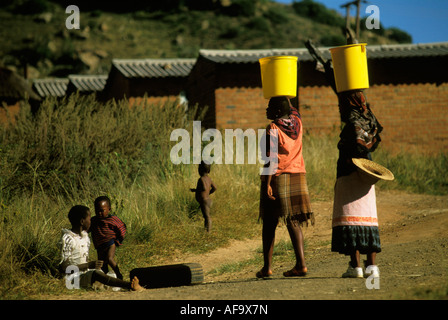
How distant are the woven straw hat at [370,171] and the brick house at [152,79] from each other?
601 inches

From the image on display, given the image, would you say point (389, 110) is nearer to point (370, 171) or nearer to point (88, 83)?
point (370, 171)

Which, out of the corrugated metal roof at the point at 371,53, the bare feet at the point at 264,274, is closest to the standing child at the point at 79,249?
the bare feet at the point at 264,274

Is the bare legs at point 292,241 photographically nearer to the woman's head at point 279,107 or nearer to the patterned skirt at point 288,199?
the patterned skirt at point 288,199

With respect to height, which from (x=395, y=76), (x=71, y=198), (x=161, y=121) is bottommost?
(x=71, y=198)

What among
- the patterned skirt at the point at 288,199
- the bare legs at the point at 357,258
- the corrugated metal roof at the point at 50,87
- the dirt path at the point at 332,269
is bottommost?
the dirt path at the point at 332,269

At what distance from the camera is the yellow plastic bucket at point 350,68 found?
4852 mm

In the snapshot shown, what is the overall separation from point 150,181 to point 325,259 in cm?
346

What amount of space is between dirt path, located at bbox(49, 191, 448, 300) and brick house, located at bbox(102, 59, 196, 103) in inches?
467

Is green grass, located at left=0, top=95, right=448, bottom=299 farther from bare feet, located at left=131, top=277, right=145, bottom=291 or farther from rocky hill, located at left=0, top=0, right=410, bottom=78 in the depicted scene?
rocky hill, located at left=0, top=0, right=410, bottom=78

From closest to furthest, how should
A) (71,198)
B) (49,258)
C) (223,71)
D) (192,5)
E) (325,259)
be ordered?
(49,258)
(325,259)
(71,198)
(223,71)
(192,5)

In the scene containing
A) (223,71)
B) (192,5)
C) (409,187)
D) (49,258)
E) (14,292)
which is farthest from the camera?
A: (192,5)

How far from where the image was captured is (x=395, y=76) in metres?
16.9

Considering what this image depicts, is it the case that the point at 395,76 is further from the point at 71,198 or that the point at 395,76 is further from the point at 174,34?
the point at 174,34

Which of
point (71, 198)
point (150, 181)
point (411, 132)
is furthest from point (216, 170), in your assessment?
point (411, 132)
